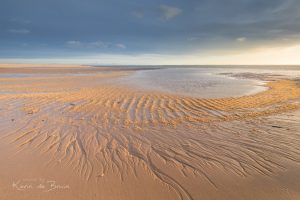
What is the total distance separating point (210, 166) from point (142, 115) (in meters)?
4.50

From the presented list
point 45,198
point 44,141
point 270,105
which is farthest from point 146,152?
point 270,105

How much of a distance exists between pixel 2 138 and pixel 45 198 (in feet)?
12.8

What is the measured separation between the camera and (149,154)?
4.82 m

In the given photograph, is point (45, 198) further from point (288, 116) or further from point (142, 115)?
point (288, 116)

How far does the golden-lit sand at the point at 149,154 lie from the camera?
3504 mm

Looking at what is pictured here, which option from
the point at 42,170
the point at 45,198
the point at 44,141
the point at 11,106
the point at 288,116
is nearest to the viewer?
the point at 45,198

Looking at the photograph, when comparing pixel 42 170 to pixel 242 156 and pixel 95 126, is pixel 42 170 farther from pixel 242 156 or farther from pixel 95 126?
pixel 242 156

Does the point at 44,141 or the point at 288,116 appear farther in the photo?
the point at 288,116

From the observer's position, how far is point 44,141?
18.3 feet

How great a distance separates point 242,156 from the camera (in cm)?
468

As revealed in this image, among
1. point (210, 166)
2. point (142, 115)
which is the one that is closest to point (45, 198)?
point (210, 166)

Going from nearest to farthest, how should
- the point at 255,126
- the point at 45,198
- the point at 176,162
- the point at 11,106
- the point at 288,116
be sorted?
the point at 45,198, the point at 176,162, the point at 255,126, the point at 288,116, the point at 11,106

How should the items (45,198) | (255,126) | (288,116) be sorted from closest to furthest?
1. (45,198)
2. (255,126)
3. (288,116)

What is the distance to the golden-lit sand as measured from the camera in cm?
350
